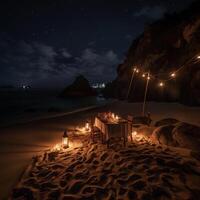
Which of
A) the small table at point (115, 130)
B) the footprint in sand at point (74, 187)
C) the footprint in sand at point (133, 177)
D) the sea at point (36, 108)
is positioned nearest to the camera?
the footprint in sand at point (74, 187)

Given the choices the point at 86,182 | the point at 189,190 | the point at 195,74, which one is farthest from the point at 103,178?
the point at 195,74

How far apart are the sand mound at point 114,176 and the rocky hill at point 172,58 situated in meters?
9.97

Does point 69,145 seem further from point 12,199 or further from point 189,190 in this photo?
point 189,190

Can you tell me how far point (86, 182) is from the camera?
3936 millimetres

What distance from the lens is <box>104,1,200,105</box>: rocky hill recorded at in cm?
1541

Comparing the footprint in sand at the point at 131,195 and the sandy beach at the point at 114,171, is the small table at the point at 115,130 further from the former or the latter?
the footprint in sand at the point at 131,195

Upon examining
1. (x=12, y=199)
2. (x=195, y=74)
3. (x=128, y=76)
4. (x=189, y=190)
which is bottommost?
(x=12, y=199)

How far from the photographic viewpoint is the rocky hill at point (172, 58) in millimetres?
15413

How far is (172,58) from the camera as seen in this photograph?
2000 cm

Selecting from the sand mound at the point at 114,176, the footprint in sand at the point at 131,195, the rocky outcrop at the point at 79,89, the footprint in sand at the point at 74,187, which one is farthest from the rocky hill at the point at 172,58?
the rocky outcrop at the point at 79,89

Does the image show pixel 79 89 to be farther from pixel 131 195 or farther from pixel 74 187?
pixel 131 195

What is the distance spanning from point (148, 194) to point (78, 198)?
1565 mm

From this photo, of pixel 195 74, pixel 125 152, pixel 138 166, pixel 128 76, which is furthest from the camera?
pixel 128 76

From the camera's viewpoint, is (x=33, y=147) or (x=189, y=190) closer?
(x=189, y=190)
